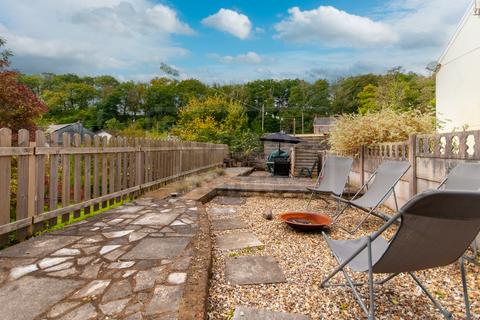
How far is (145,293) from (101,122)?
163 ft

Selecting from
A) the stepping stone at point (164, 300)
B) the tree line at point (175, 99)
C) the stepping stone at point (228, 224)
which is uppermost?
the tree line at point (175, 99)

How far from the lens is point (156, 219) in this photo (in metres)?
3.49

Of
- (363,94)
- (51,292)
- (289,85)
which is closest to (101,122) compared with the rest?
(289,85)

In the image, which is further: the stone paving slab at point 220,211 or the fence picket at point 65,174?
the stone paving slab at point 220,211

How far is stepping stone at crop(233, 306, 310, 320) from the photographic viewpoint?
5.25 ft

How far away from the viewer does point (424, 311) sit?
1.78 m

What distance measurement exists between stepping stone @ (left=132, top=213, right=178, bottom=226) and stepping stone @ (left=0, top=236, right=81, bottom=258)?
775mm

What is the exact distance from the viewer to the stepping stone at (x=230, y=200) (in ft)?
16.9

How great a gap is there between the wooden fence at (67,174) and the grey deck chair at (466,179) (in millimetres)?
4060

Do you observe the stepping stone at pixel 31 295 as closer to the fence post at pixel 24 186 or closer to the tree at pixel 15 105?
the fence post at pixel 24 186

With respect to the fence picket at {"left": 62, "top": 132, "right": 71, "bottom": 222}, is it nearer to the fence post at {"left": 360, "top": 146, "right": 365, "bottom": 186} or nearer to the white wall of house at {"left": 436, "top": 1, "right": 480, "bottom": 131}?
the fence post at {"left": 360, "top": 146, "right": 365, "bottom": 186}

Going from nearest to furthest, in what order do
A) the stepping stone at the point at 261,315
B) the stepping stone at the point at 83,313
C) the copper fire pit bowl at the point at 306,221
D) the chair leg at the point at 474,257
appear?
the stepping stone at the point at 83,313
the stepping stone at the point at 261,315
the chair leg at the point at 474,257
the copper fire pit bowl at the point at 306,221

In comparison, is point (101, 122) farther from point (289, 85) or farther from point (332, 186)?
point (332, 186)

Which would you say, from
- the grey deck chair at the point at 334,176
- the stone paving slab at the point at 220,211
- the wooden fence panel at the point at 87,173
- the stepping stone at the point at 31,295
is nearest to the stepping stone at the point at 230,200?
the stone paving slab at the point at 220,211
